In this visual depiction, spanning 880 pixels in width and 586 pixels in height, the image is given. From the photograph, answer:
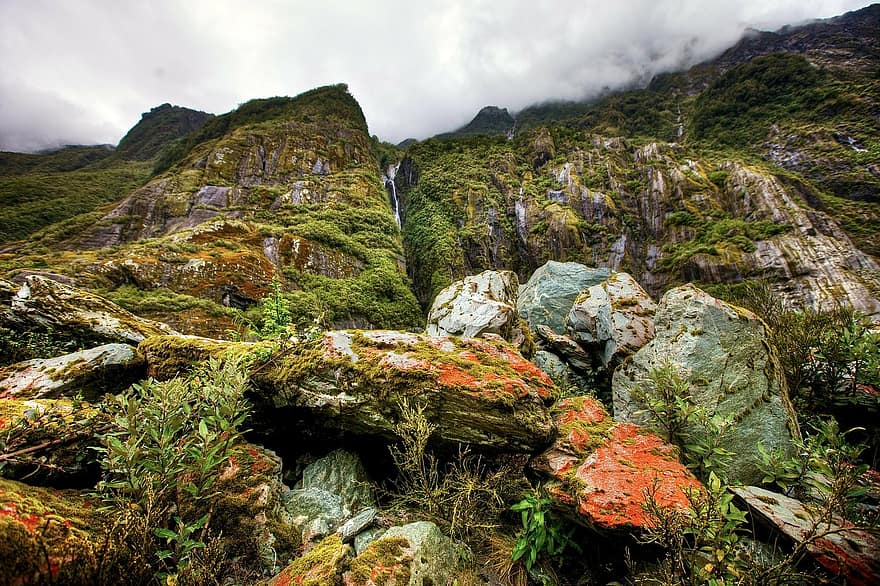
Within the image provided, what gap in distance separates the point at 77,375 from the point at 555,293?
12577 mm

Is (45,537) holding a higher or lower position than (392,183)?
lower

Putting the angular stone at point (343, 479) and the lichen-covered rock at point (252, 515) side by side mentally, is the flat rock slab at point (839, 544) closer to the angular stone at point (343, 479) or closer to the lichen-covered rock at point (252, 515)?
the angular stone at point (343, 479)

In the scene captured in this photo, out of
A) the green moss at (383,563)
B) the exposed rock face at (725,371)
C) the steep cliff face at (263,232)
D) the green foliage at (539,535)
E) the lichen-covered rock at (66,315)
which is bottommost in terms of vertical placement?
the green foliage at (539,535)

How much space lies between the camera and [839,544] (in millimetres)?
2197

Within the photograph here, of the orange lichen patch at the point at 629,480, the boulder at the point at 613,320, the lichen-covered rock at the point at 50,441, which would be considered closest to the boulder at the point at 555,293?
the boulder at the point at 613,320

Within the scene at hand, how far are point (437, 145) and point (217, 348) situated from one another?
5189 cm

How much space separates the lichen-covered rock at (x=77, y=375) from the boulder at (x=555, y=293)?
10.3 meters

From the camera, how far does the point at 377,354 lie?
4.39m

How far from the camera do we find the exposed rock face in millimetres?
3822

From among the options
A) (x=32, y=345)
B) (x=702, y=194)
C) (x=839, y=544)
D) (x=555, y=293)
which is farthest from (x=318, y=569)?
(x=702, y=194)

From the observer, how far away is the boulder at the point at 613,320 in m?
7.01

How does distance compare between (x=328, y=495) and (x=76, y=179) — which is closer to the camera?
(x=328, y=495)

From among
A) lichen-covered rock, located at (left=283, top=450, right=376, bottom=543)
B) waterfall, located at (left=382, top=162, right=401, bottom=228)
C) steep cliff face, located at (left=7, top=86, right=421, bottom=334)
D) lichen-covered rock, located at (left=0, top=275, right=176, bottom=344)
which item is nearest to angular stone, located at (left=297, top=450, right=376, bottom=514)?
lichen-covered rock, located at (left=283, top=450, right=376, bottom=543)

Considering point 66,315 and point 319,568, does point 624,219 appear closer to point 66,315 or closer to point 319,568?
point 319,568
